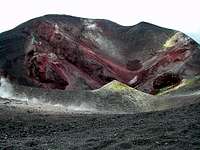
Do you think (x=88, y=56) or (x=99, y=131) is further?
(x=88, y=56)

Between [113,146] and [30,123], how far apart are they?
25.4 feet

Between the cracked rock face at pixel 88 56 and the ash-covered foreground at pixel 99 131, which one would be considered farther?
the cracked rock face at pixel 88 56

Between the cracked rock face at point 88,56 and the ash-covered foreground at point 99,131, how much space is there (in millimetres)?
14568

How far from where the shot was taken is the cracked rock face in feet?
130

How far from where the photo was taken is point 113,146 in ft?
49.2

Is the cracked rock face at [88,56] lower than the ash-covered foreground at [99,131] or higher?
higher

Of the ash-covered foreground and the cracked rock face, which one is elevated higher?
the cracked rock face

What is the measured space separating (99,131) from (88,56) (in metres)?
23.3

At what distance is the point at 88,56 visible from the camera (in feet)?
137

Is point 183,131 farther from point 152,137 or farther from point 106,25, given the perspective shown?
point 106,25

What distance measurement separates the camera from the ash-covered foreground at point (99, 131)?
1483cm

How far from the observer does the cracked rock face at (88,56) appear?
39531mm

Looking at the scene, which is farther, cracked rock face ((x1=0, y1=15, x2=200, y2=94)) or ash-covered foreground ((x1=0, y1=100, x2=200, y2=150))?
cracked rock face ((x1=0, y1=15, x2=200, y2=94))

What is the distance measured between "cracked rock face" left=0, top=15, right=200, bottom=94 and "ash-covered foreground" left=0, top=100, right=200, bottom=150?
1457 cm
